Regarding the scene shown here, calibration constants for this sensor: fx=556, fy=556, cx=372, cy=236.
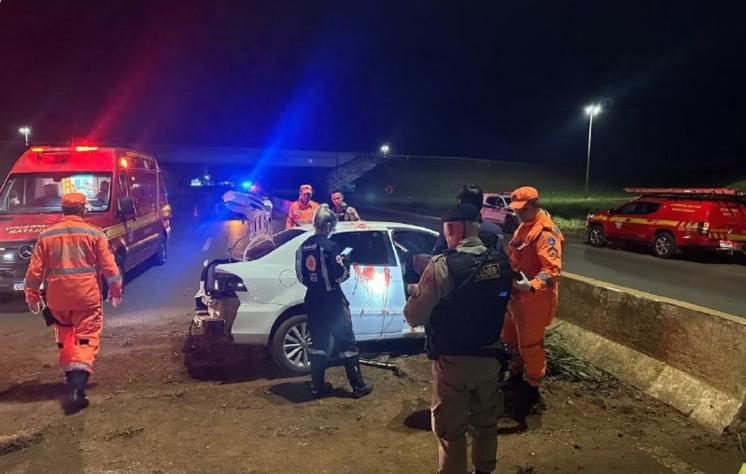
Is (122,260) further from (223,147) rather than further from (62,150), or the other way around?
(223,147)

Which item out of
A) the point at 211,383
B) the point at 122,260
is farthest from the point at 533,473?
the point at 122,260

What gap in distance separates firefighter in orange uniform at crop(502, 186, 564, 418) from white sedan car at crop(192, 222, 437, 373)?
1042 millimetres

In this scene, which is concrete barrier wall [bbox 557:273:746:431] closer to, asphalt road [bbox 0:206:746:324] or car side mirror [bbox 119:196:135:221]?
asphalt road [bbox 0:206:746:324]

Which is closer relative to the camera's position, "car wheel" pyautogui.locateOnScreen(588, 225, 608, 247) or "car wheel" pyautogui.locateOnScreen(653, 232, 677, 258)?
"car wheel" pyautogui.locateOnScreen(653, 232, 677, 258)

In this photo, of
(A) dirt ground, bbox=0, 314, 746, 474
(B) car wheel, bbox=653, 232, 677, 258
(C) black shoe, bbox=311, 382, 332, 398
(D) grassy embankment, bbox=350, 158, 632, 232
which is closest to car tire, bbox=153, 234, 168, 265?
(A) dirt ground, bbox=0, 314, 746, 474

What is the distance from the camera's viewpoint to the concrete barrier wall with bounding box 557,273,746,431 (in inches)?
166

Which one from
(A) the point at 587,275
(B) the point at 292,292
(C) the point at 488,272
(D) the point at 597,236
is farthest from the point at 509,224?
(C) the point at 488,272

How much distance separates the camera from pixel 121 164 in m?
10.3

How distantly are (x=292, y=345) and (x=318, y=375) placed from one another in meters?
0.66

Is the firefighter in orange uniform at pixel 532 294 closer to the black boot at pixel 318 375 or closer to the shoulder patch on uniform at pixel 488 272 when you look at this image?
the shoulder patch on uniform at pixel 488 272

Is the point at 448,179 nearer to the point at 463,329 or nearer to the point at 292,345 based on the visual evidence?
the point at 292,345

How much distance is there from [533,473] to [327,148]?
237 ft

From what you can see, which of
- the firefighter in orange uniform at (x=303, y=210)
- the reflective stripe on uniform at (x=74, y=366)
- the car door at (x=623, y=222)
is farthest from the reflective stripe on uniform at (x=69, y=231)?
the car door at (x=623, y=222)

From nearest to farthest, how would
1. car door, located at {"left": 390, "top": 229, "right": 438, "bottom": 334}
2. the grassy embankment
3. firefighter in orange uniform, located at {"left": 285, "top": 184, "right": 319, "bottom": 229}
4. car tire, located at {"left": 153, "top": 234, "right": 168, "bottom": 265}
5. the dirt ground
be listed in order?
the dirt ground, car door, located at {"left": 390, "top": 229, "right": 438, "bottom": 334}, firefighter in orange uniform, located at {"left": 285, "top": 184, "right": 319, "bottom": 229}, car tire, located at {"left": 153, "top": 234, "right": 168, "bottom": 265}, the grassy embankment
